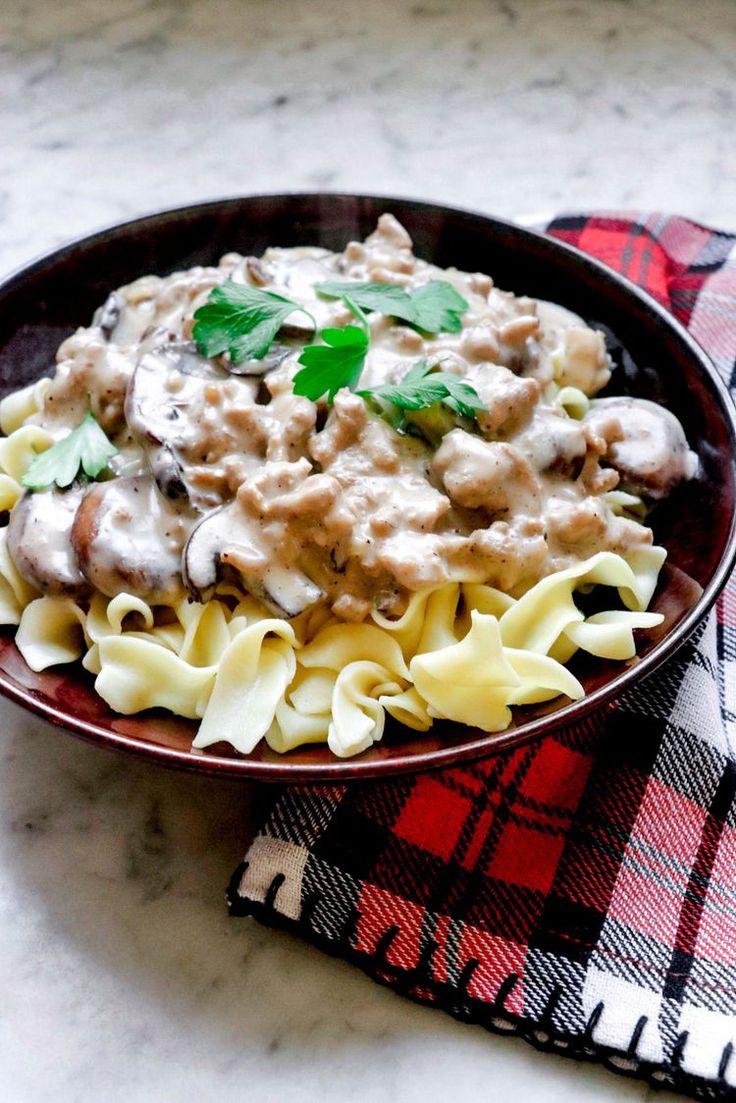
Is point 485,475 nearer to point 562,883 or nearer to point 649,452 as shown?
point 649,452

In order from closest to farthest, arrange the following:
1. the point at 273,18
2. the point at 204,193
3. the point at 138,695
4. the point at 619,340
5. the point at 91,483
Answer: the point at 138,695, the point at 91,483, the point at 619,340, the point at 204,193, the point at 273,18

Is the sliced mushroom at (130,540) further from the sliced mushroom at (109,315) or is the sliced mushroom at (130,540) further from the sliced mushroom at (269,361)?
the sliced mushroom at (109,315)

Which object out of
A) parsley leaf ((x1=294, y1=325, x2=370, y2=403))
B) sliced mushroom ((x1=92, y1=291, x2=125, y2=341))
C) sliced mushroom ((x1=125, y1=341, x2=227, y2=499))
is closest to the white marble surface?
sliced mushroom ((x1=125, y1=341, x2=227, y2=499))

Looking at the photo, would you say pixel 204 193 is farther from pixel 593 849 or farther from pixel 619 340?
pixel 593 849

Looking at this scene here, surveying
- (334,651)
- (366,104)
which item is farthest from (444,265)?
(366,104)

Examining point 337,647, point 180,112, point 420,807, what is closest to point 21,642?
point 337,647

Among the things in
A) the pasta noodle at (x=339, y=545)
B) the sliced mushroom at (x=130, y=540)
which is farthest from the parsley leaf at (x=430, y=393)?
the sliced mushroom at (x=130, y=540)
